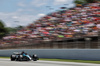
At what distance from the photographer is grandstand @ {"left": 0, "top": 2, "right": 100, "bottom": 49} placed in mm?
15383

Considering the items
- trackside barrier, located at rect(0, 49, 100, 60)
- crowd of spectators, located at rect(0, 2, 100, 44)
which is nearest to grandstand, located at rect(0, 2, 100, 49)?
crowd of spectators, located at rect(0, 2, 100, 44)

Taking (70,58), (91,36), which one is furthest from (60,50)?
(91,36)

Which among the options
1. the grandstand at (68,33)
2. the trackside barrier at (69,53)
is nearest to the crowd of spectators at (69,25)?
the grandstand at (68,33)

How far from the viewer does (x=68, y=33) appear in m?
17.7

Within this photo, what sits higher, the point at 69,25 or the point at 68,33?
the point at 69,25

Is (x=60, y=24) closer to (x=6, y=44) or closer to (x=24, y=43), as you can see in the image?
(x=24, y=43)

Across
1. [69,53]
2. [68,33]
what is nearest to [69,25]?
[68,33]

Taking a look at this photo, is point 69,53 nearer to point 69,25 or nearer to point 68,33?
point 68,33

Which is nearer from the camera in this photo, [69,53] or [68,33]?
[69,53]

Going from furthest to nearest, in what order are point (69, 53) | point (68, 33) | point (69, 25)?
point (69, 25)
point (68, 33)
point (69, 53)

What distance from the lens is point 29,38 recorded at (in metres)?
22.4

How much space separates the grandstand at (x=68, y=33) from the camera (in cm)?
1538

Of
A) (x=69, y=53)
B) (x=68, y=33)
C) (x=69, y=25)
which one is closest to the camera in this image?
(x=69, y=53)

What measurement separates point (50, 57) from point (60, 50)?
71.5 inches
